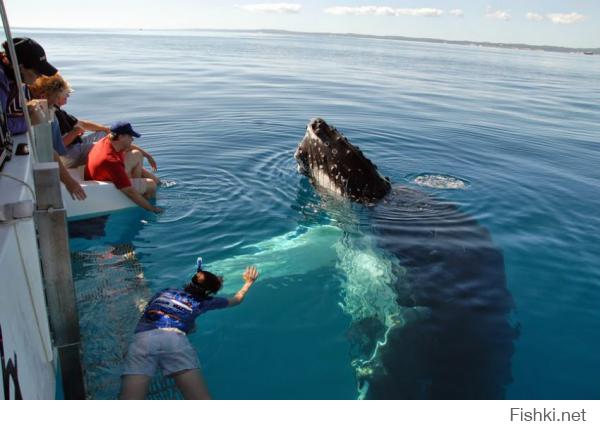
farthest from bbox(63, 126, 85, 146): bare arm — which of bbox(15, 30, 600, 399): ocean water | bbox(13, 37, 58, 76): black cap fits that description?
bbox(13, 37, 58, 76): black cap

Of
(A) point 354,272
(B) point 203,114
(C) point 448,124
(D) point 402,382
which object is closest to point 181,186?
(A) point 354,272

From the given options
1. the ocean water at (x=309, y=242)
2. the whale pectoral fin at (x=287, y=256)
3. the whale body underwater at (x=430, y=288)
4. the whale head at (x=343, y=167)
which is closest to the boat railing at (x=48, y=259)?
the ocean water at (x=309, y=242)

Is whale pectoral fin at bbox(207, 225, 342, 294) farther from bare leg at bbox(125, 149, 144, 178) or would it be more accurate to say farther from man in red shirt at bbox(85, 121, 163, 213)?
bare leg at bbox(125, 149, 144, 178)

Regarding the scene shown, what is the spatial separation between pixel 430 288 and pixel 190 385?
11.2 ft

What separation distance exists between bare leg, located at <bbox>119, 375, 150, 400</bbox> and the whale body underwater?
2180mm

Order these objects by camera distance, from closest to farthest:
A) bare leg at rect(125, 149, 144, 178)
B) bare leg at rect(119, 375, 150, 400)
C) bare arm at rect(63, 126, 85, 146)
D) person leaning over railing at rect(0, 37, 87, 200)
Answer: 1. bare leg at rect(119, 375, 150, 400)
2. person leaning over railing at rect(0, 37, 87, 200)
3. bare arm at rect(63, 126, 85, 146)
4. bare leg at rect(125, 149, 144, 178)

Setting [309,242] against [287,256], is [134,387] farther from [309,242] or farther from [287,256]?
[309,242]

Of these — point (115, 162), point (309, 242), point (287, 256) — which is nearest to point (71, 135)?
point (115, 162)

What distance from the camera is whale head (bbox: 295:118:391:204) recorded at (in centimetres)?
862

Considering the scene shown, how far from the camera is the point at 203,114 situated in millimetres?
18188

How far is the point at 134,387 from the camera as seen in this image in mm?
4531

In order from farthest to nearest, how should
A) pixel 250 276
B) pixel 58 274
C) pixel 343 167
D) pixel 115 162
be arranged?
pixel 343 167 < pixel 115 162 < pixel 250 276 < pixel 58 274

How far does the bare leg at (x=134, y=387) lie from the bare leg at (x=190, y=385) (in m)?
0.27

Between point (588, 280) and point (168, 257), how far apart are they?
6287 millimetres
